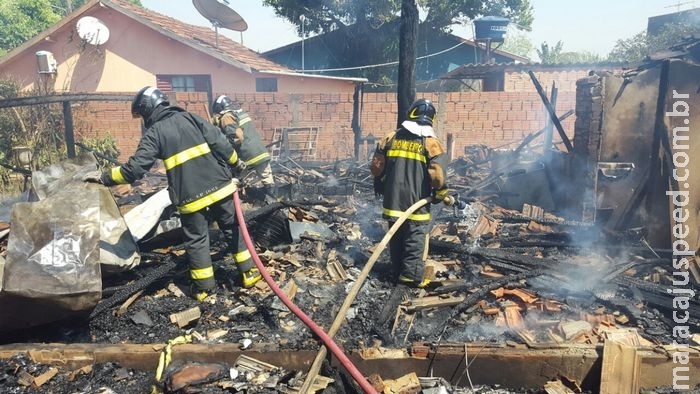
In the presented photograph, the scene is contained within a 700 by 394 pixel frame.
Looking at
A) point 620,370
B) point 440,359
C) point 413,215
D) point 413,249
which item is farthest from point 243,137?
point 620,370

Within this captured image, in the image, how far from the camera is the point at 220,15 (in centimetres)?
1507

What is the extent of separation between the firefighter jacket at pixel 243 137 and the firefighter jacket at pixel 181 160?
85.0 inches

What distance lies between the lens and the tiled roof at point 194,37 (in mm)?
14797

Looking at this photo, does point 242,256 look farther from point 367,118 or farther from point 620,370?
point 367,118

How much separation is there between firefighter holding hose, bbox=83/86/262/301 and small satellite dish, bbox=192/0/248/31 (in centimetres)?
1198

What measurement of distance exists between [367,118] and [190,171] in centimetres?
907

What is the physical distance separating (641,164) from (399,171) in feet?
12.5

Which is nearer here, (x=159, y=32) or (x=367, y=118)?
(x=367, y=118)

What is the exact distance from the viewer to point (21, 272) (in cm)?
336

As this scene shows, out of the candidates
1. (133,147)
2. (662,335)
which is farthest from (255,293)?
(133,147)

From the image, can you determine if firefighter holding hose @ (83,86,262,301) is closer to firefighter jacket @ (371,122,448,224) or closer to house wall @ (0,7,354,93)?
firefighter jacket @ (371,122,448,224)

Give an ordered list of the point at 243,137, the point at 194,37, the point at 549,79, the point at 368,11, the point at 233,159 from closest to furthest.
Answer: the point at 233,159, the point at 243,137, the point at 194,37, the point at 549,79, the point at 368,11

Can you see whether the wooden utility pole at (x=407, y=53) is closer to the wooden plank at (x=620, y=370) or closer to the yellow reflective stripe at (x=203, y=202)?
the yellow reflective stripe at (x=203, y=202)

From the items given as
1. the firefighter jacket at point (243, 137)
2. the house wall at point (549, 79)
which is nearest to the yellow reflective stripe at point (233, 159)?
the firefighter jacket at point (243, 137)
